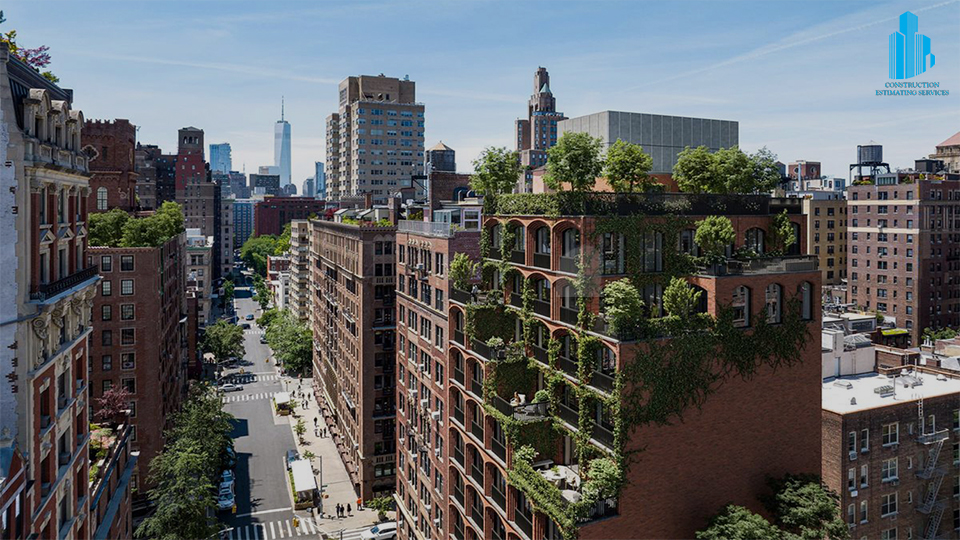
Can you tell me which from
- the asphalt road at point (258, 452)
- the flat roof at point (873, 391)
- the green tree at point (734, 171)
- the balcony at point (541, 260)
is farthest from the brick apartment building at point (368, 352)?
the flat roof at point (873, 391)

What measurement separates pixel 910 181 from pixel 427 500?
11605cm

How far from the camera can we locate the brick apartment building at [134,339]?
68.9m

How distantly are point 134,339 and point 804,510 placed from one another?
68.1m

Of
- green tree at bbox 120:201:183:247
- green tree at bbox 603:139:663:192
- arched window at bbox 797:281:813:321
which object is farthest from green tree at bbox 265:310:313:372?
arched window at bbox 797:281:813:321

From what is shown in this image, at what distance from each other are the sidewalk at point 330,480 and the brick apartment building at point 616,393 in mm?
33170

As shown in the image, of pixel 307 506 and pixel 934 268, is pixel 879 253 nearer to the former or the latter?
pixel 934 268

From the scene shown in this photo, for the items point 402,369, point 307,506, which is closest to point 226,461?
point 307,506

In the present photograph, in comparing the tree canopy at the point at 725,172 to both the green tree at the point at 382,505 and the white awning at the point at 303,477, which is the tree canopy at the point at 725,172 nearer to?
the green tree at the point at 382,505

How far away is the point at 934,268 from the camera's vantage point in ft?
405

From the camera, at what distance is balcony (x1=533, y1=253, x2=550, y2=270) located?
133 feet

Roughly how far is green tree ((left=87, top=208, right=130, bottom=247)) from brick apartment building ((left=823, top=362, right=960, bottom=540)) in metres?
74.9

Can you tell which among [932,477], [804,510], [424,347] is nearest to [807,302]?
[804,510]

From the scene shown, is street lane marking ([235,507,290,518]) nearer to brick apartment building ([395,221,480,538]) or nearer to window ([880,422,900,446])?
brick apartment building ([395,221,480,538])

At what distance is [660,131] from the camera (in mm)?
47594
